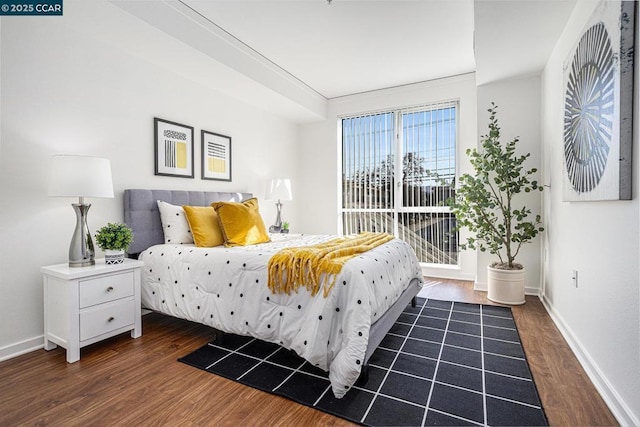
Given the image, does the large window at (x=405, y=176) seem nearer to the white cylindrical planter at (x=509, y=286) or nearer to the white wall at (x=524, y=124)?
the white wall at (x=524, y=124)

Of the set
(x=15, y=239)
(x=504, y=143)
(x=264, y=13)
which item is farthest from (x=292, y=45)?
(x=15, y=239)

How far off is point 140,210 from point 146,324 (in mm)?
1009

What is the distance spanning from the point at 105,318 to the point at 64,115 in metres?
1.58

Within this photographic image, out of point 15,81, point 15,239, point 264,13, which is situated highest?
point 264,13

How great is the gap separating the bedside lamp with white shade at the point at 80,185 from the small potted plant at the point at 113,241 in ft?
0.35

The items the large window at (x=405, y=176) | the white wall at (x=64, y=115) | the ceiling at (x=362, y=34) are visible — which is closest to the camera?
the white wall at (x=64, y=115)

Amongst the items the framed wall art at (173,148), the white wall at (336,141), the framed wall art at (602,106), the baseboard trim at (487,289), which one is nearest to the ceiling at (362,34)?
the white wall at (336,141)

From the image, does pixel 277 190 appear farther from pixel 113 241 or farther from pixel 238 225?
pixel 113 241

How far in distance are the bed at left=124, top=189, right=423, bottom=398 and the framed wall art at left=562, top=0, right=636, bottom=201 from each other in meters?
1.32

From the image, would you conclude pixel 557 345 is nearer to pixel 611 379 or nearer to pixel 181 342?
pixel 611 379

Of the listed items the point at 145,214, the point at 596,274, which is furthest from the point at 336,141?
the point at 596,274

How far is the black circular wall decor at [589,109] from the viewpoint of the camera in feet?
5.34

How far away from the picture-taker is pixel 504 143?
364cm

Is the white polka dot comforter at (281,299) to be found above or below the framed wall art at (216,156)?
below
